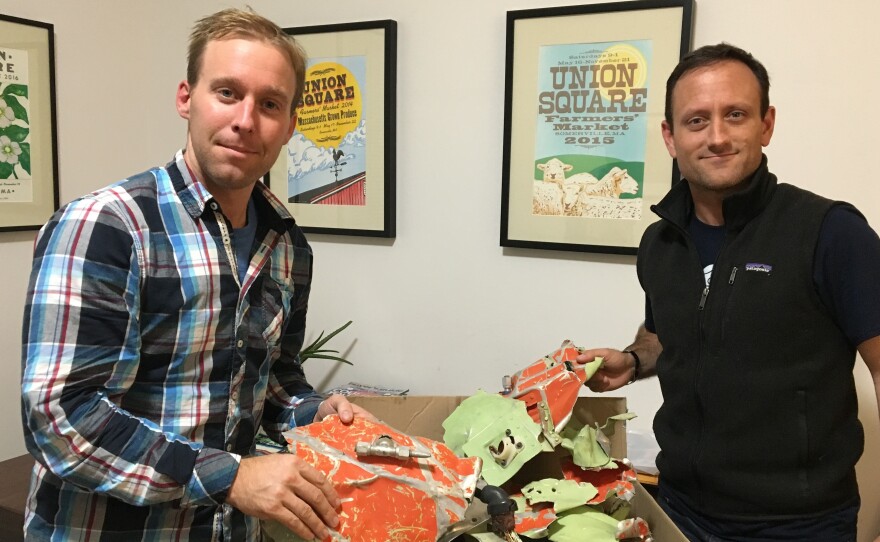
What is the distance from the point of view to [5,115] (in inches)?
80.6

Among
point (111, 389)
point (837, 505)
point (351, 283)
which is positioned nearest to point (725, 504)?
point (837, 505)

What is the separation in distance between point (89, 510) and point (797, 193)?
1272mm

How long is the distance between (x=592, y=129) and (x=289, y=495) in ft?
4.46

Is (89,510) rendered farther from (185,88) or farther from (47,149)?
(47,149)

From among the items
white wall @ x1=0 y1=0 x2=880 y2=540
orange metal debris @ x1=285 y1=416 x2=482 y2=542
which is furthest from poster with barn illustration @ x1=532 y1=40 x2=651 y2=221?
orange metal debris @ x1=285 y1=416 x2=482 y2=542

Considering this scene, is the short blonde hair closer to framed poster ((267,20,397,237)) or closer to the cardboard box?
the cardboard box

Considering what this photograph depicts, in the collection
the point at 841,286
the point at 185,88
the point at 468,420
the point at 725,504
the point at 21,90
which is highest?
the point at 21,90

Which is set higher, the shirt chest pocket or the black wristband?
the shirt chest pocket

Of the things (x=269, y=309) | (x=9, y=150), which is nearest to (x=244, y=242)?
(x=269, y=309)

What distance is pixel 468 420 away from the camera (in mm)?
1255

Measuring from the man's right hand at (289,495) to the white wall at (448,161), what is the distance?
1216mm

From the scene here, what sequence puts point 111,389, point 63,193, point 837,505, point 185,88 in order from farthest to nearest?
point 63,193
point 837,505
point 185,88
point 111,389

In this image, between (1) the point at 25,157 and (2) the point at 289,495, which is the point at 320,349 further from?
(2) the point at 289,495

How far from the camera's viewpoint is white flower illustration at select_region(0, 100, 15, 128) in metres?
2.03
